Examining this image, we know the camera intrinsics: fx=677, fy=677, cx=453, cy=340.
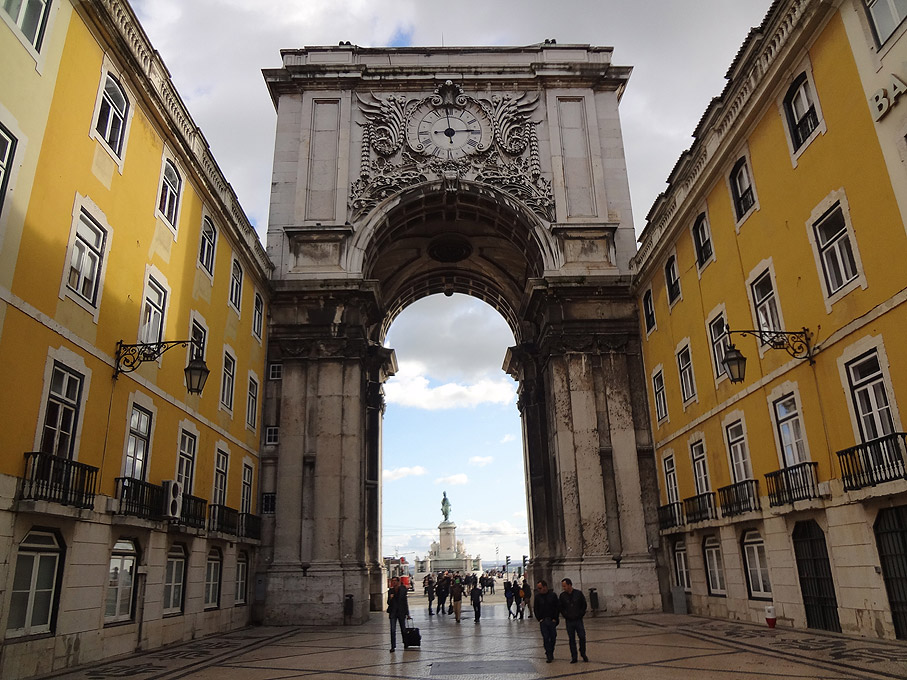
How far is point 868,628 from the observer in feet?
41.5

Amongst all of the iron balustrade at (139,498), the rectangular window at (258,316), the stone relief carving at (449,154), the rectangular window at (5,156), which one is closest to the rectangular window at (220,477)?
the iron balustrade at (139,498)

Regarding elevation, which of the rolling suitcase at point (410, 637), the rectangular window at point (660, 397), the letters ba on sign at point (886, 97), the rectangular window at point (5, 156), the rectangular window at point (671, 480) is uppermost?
the letters ba on sign at point (886, 97)

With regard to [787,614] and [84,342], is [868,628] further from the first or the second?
[84,342]

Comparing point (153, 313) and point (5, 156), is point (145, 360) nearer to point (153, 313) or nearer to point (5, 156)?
point (153, 313)

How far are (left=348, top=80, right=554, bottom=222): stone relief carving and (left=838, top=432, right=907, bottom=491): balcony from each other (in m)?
17.7

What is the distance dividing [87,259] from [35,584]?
238 inches

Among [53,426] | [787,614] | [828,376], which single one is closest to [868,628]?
[787,614]

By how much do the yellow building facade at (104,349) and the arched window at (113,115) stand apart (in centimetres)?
5

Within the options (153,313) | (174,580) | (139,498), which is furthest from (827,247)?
(174,580)

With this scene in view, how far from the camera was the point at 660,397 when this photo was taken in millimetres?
24609

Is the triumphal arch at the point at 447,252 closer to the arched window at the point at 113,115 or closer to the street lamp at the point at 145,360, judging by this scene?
the street lamp at the point at 145,360

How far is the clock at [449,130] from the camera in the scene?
1174 inches

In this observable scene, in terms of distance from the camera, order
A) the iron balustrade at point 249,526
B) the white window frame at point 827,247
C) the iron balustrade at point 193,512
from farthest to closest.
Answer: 1. the iron balustrade at point 249,526
2. the iron balustrade at point 193,512
3. the white window frame at point 827,247

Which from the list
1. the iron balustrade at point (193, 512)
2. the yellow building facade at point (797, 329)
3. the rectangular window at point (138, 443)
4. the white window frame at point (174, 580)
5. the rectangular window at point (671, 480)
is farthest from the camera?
the rectangular window at point (671, 480)
